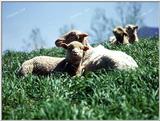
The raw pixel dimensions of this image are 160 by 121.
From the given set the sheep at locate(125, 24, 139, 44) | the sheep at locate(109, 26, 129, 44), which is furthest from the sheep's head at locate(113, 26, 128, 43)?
the sheep at locate(125, 24, 139, 44)

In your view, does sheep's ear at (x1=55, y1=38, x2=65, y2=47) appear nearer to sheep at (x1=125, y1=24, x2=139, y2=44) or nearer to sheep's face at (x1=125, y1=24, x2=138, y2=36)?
sheep at (x1=125, y1=24, x2=139, y2=44)

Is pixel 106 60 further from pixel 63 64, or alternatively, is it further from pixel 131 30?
pixel 131 30

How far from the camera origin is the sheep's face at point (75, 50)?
10.0 m

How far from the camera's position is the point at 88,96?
323 inches

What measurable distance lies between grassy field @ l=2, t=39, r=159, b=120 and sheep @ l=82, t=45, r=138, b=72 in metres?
0.20

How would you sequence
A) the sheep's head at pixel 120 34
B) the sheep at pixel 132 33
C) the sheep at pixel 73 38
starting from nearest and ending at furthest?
the sheep at pixel 73 38
the sheep's head at pixel 120 34
the sheep at pixel 132 33

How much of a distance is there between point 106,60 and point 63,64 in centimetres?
122

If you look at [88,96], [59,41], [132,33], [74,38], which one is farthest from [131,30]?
[88,96]

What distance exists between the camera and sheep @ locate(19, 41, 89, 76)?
10086 millimetres

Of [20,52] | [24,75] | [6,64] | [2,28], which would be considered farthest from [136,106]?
[20,52]

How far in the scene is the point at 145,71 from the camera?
332 inches

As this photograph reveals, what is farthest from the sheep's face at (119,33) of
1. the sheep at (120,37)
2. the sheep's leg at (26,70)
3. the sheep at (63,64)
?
the sheep's leg at (26,70)

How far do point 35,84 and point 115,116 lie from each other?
7.56 feet

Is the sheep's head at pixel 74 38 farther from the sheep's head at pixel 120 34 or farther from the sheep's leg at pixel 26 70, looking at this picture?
the sheep's head at pixel 120 34
